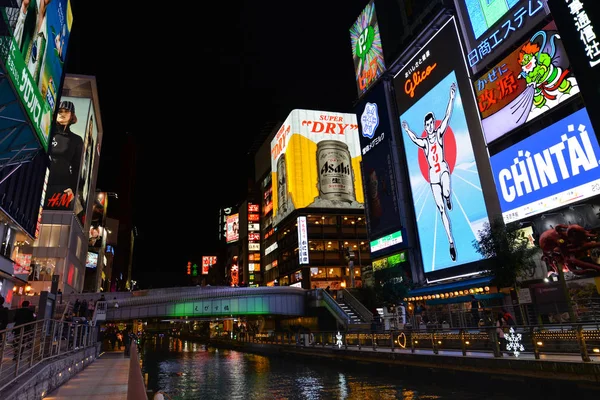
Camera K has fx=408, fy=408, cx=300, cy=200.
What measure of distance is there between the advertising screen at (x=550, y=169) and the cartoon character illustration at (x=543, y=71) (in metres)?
2.35

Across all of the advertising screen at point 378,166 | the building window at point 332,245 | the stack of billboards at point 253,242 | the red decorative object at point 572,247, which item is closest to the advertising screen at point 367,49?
the advertising screen at point 378,166

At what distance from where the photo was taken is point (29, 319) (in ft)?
44.2

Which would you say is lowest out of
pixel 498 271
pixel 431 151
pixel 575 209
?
pixel 498 271

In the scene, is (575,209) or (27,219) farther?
(27,219)

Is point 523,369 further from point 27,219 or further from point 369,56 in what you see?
point 369,56

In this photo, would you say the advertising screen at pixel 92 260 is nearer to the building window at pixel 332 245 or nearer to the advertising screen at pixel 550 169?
the building window at pixel 332 245

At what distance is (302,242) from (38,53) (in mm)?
56589

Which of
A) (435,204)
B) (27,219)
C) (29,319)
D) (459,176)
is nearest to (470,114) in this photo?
(459,176)

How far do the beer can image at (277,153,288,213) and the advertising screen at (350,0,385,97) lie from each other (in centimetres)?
2788

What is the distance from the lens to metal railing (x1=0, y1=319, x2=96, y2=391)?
8187 millimetres

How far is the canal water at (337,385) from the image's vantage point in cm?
1443

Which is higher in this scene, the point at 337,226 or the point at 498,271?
the point at 337,226

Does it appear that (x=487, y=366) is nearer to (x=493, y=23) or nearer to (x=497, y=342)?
(x=497, y=342)

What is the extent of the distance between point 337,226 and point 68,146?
50336 millimetres
